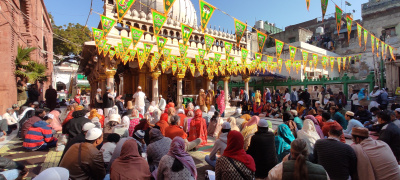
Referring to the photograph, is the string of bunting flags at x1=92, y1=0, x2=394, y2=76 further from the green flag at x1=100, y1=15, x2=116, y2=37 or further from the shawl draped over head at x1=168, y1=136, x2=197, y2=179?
the shawl draped over head at x1=168, y1=136, x2=197, y2=179

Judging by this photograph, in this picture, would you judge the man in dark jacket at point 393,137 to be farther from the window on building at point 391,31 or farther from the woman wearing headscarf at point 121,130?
the window on building at point 391,31

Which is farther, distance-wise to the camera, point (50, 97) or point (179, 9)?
point (179, 9)

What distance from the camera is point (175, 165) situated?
2.86m

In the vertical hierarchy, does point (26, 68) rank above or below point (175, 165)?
above

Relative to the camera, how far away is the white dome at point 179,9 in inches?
682

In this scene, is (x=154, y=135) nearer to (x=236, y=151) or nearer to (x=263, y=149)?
(x=236, y=151)

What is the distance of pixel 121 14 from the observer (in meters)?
6.95

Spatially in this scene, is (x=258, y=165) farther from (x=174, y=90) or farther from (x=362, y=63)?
(x=362, y=63)

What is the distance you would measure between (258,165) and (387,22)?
28.8 meters

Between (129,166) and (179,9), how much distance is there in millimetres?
17548

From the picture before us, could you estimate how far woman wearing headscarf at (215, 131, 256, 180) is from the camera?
2.78 metres

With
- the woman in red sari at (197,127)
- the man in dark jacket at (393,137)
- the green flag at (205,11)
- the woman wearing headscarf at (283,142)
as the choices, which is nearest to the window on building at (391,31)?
→ the green flag at (205,11)

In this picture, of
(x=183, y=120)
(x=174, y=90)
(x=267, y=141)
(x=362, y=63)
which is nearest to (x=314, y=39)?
(x=362, y=63)

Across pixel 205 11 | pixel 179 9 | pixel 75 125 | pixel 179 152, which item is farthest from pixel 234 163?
pixel 179 9
